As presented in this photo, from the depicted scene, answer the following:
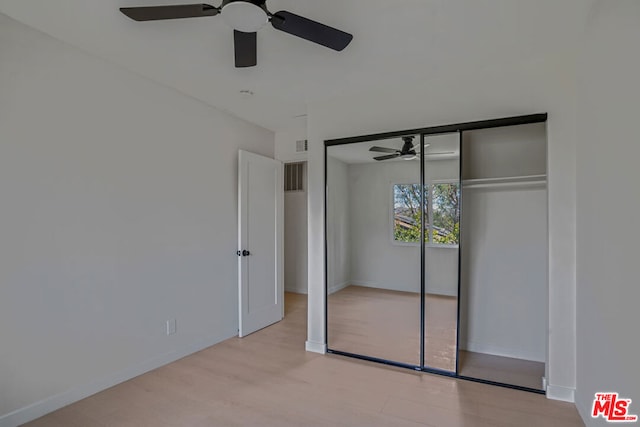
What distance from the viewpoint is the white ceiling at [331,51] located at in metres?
1.92

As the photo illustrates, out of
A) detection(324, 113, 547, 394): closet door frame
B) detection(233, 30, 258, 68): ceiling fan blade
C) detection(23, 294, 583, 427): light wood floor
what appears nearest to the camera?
detection(233, 30, 258, 68): ceiling fan blade

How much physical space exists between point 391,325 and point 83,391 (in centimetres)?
267

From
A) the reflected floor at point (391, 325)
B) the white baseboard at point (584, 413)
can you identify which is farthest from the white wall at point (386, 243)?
the white baseboard at point (584, 413)

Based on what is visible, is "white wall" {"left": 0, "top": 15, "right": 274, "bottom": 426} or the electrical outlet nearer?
"white wall" {"left": 0, "top": 15, "right": 274, "bottom": 426}

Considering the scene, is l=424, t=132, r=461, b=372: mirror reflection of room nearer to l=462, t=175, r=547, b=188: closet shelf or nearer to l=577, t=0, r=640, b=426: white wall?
l=462, t=175, r=547, b=188: closet shelf

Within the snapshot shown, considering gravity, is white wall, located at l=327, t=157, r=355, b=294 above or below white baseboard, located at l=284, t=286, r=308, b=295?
above

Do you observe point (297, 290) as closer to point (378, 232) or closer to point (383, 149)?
point (378, 232)

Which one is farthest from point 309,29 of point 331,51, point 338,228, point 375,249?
point 375,249

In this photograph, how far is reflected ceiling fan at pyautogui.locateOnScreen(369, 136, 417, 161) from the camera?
2.99m

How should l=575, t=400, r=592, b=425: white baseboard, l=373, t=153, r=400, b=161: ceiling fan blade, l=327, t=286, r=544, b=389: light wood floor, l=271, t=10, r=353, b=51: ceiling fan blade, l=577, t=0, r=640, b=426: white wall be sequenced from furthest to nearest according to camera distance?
l=373, t=153, r=400, b=161: ceiling fan blade, l=327, t=286, r=544, b=389: light wood floor, l=575, t=400, r=592, b=425: white baseboard, l=271, t=10, r=353, b=51: ceiling fan blade, l=577, t=0, r=640, b=426: white wall

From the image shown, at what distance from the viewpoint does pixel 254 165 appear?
12.9ft

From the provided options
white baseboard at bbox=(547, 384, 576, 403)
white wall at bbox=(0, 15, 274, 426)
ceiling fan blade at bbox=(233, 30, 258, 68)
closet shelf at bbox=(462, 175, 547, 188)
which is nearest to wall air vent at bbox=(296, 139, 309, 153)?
white wall at bbox=(0, 15, 274, 426)

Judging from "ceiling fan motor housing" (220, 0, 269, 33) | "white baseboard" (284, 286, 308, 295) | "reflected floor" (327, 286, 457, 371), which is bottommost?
"white baseboard" (284, 286, 308, 295)

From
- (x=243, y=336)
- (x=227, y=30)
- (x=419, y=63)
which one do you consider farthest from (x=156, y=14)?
(x=243, y=336)
